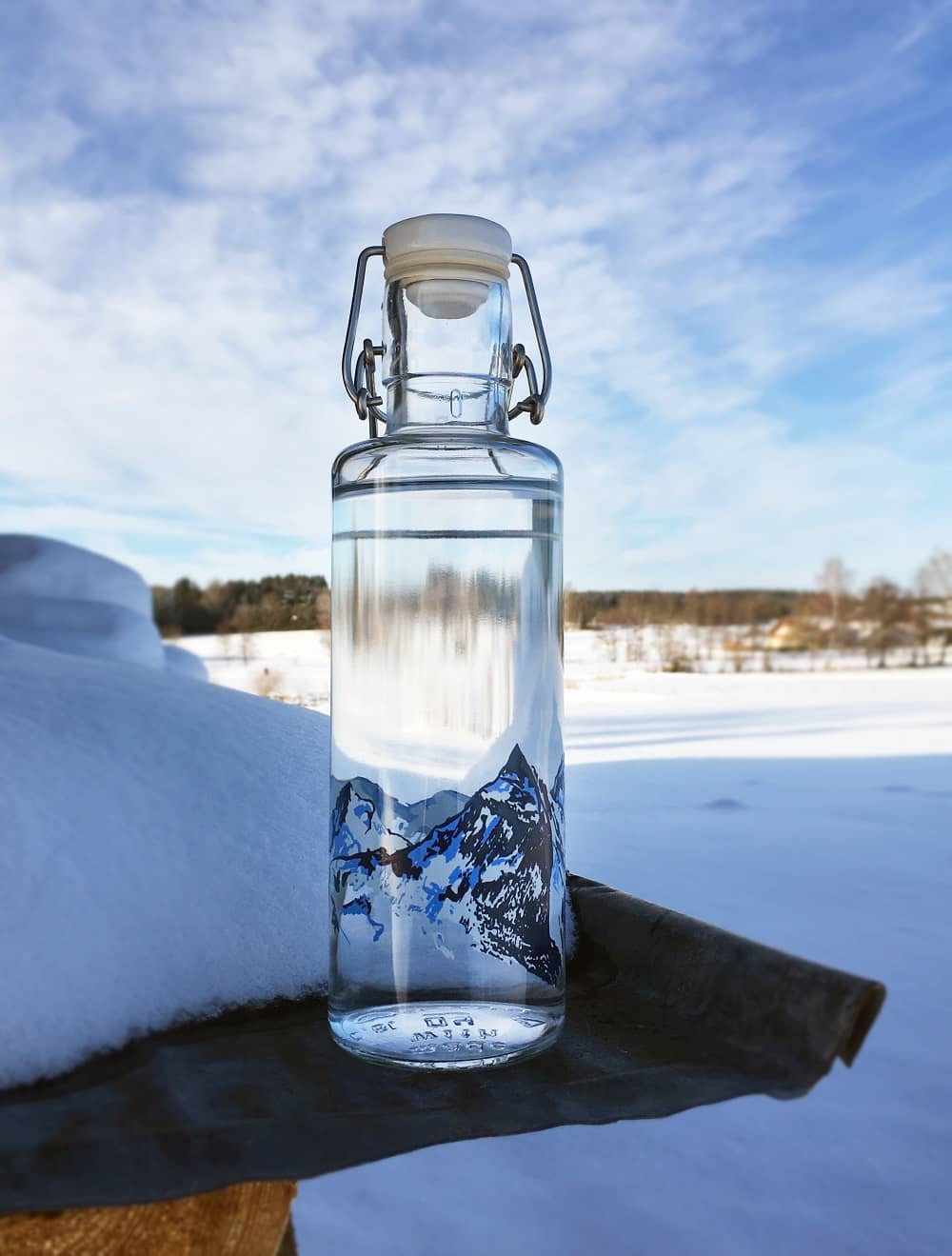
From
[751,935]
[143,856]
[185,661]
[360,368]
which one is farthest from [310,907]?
[185,661]

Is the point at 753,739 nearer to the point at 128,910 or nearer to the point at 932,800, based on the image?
the point at 932,800

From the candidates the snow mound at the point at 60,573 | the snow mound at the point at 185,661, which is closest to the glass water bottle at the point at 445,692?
the snow mound at the point at 60,573

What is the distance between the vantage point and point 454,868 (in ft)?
1.95

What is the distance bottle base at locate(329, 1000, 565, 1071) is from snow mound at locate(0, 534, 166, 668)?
2.03 metres

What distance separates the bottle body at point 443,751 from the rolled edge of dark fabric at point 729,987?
0.28 feet

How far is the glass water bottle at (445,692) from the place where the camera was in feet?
1.95

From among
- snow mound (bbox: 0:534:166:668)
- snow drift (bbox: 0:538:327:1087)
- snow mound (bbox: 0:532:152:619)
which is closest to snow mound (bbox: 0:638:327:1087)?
snow drift (bbox: 0:538:327:1087)

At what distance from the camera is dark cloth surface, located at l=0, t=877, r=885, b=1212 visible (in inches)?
18.1

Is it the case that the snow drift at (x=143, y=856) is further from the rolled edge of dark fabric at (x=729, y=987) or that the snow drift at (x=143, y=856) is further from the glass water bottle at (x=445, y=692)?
the rolled edge of dark fabric at (x=729, y=987)

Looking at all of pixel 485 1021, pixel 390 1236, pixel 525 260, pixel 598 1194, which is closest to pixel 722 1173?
pixel 598 1194

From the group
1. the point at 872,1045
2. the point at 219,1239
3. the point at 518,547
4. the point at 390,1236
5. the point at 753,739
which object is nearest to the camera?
the point at 219,1239

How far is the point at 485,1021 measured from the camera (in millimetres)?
587

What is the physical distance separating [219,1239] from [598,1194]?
39.2 inches

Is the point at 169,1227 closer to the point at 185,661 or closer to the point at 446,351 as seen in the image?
the point at 446,351
